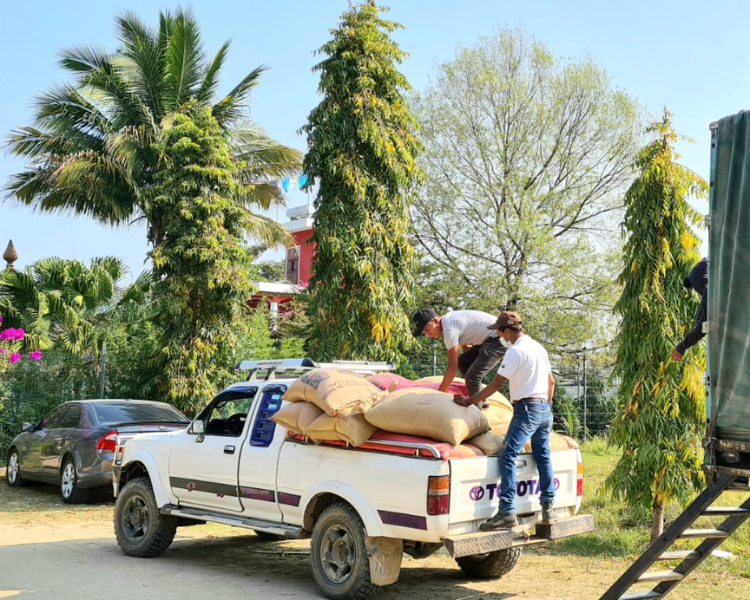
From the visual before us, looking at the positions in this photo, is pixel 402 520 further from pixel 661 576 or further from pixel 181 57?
pixel 181 57

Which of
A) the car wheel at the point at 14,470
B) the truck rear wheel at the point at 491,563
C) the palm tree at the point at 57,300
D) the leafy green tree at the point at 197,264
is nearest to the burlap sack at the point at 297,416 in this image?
the truck rear wheel at the point at 491,563

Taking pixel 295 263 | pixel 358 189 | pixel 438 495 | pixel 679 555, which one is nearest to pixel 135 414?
pixel 358 189

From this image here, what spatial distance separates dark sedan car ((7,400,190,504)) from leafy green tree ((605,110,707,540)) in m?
7.34

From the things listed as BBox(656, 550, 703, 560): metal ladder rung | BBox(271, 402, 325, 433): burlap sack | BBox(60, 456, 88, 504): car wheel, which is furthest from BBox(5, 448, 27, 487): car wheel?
BBox(656, 550, 703, 560): metal ladder rung

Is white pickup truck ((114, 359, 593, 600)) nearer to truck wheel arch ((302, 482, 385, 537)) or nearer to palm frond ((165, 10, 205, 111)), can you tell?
truck wheel arch ((302, 482, 385, 537))

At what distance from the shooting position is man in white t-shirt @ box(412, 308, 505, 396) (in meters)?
8.31

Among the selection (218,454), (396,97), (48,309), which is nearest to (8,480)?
(48,309)

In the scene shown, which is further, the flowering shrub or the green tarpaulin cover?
the flowering shrub

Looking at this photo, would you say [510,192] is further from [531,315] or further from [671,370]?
[671,370]

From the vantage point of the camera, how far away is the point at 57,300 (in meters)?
19.1

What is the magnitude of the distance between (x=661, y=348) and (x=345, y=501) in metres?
4.58

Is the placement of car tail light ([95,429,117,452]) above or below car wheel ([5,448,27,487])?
above

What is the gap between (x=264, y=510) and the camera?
26.8ft

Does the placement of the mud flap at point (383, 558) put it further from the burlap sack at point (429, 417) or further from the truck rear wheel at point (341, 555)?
the burlap sack at point (429, 417)
